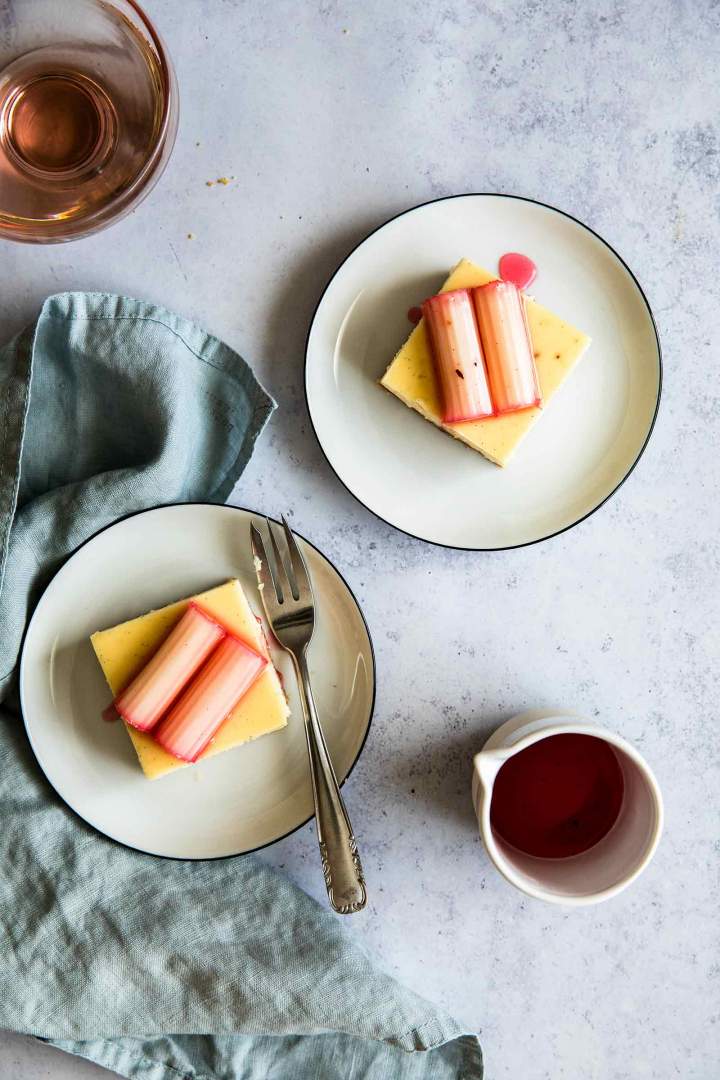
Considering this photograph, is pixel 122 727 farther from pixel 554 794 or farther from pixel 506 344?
pixel 506 344

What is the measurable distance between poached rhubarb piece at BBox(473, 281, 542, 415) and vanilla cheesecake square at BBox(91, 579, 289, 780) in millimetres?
455

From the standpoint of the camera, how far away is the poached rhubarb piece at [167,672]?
4.13 ft

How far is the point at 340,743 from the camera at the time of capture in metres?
1.34

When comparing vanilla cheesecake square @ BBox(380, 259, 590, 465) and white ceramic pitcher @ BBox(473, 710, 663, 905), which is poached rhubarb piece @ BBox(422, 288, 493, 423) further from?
white ceramic pitcher @ BBox(473, 710, 663, 905)

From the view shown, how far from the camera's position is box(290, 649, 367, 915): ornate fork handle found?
1.28 metres

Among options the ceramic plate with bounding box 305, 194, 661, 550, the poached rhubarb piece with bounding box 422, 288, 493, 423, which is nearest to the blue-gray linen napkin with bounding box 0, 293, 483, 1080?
the ceramic plate with bounding box 305, 194, 661, 550

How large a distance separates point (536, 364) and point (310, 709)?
1.89 ft

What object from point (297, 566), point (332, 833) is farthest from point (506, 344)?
point (332, 833)

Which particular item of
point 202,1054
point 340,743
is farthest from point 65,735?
point 202,1054

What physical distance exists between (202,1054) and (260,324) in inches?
42.7

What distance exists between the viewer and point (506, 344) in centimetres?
129

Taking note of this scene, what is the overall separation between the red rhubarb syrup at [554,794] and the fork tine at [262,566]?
0.42 meters

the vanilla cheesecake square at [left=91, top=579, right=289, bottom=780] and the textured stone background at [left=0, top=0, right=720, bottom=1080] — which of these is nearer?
the vanilla cheesecake square at [left=91, top=579, right=289, bottom=780]

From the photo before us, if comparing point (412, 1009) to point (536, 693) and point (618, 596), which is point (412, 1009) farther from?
point (618, 596)
